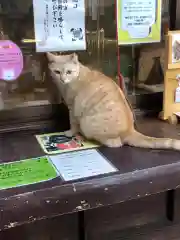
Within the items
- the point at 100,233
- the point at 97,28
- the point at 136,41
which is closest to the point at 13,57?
the point at 97,28

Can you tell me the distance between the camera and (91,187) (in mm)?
817

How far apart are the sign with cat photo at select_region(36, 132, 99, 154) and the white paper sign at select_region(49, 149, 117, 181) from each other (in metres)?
0.03

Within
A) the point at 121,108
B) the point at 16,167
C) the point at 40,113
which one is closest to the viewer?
the point at 16,167

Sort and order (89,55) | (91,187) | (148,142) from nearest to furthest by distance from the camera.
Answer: (91,187) < (148,142) < (89,55)

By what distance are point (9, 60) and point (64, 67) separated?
0.54ft

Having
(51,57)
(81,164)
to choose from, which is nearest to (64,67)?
(51,57)

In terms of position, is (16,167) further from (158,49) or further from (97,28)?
(158,49)

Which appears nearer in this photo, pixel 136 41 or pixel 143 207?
pixel 143 207

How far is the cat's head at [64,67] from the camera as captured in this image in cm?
100

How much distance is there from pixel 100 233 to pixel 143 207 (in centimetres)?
14

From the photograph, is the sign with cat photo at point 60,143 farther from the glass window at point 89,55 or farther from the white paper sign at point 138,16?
the white paper sign at point 138,16

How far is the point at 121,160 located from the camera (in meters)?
0.93

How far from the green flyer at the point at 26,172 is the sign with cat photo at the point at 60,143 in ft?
0.20

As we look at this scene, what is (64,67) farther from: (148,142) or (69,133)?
(148,142)
